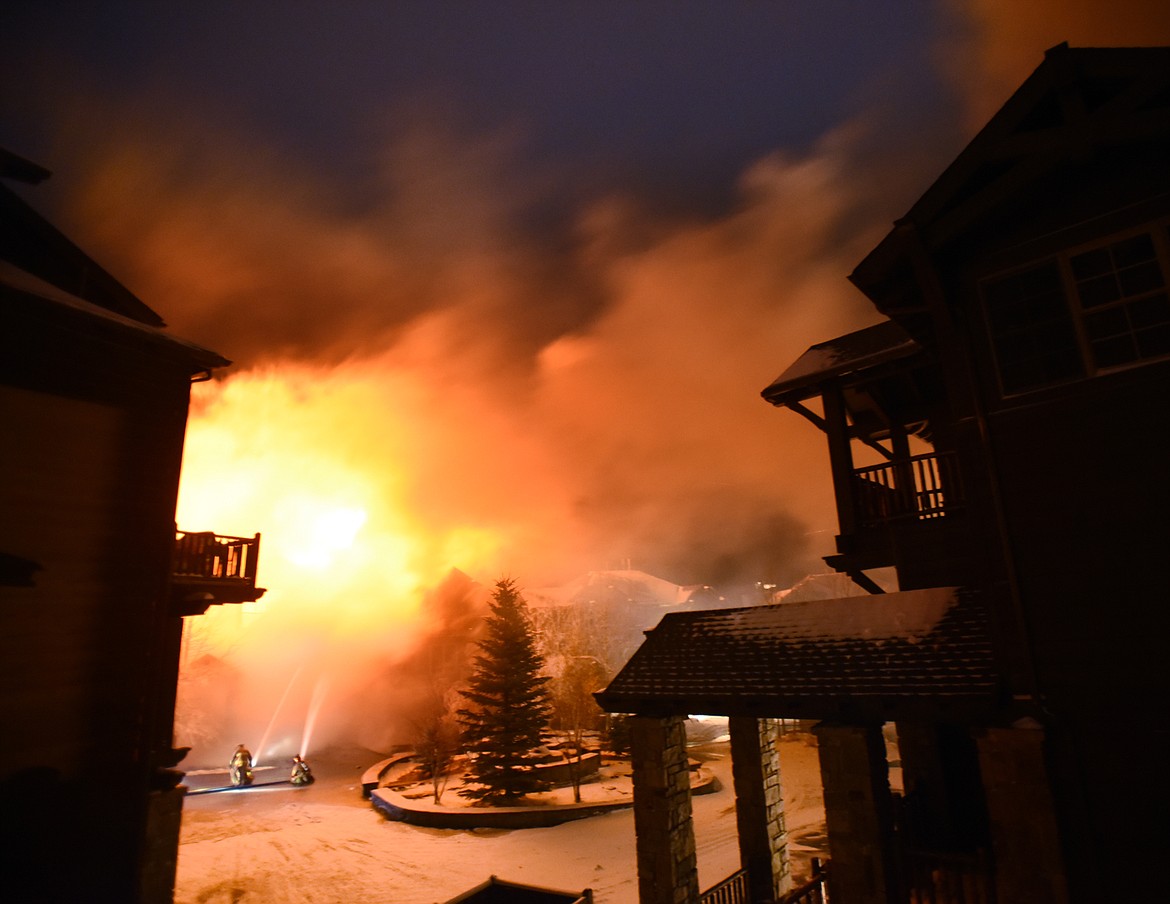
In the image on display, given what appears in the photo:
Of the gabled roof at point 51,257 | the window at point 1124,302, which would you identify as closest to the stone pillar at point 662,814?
the window at point 1124,302

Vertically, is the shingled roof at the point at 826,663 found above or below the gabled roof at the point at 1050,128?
below

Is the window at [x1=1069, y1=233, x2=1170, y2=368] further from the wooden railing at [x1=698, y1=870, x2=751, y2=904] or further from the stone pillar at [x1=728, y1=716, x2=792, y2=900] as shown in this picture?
the wooden railing at [x1=698, y1=870, x2=751, y2=904]

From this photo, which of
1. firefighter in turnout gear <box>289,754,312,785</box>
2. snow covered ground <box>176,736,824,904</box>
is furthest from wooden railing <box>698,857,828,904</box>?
firefighter in turnout gear <box>289,754,312,785</box>

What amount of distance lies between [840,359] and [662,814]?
10079 millimetres

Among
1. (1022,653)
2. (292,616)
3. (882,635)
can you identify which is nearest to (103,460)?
(882,635)

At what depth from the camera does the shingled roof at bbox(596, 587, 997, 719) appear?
29.3 feet

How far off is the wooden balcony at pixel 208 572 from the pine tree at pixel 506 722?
15.0 m

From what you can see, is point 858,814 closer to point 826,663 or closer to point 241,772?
point 826,663

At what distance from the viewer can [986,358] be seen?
28.6 feet

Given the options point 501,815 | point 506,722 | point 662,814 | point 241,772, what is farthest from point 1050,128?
point 241,772

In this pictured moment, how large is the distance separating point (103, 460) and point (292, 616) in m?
70.4

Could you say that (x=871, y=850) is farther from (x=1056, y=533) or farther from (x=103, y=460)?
(x=103, y=460)

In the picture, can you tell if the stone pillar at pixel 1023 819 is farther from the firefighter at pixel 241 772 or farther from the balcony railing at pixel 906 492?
the firefighter at pixel 241 772

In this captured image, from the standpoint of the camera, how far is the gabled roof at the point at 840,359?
42.9ft
